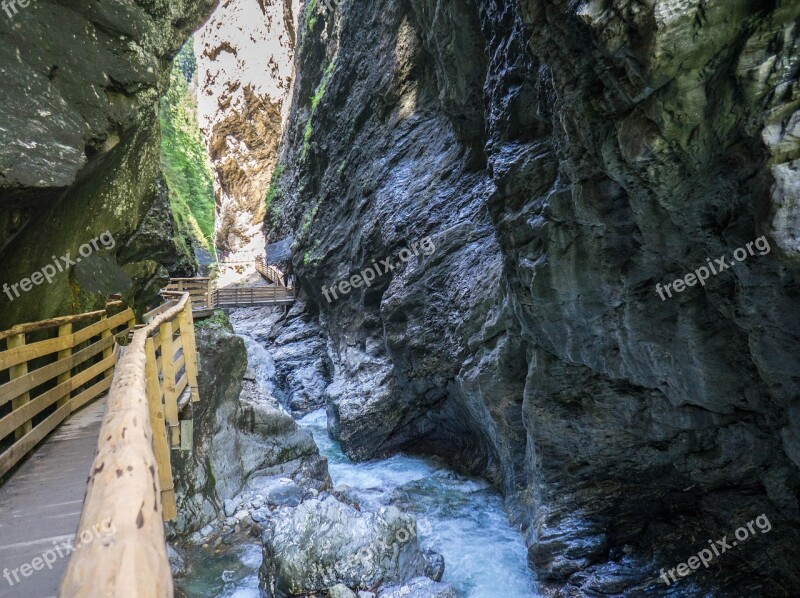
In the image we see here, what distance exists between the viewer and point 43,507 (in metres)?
3.62

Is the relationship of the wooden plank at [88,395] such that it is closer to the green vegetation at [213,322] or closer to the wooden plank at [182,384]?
the wooden plank at [182,384]

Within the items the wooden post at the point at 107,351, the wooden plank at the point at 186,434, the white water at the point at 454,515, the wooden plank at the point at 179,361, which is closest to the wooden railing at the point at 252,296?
the white water at the point at 454,515

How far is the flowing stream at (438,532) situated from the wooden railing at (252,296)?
13559 mm

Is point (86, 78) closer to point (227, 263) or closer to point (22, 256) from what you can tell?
point (22, 256)

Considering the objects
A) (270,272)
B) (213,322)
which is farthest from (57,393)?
(270,272)

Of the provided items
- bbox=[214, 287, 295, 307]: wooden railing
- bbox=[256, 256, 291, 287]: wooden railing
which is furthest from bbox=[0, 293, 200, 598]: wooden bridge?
bbox=[256, 256, 291, 287]: wooden railing

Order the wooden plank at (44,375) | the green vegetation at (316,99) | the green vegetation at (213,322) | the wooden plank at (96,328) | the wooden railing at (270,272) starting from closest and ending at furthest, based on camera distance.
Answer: the wooden plank at (44,375) < the wooden plank at (96,328) < the green vegetation at (213,322) < the green vegetation at (316,99) < the wooden railing at (270,272)

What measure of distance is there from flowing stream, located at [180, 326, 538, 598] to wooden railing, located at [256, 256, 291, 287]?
19.4 m

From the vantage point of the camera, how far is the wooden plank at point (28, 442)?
4.22 m

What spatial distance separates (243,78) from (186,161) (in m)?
15.3

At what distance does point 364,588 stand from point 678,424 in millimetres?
5691

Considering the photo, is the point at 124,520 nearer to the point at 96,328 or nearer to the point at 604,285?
the point at 604,285

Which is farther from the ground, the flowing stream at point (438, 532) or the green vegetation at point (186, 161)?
the green vegetation at point (186, 161)

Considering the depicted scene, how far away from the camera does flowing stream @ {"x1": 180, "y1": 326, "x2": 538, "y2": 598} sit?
838 cm
